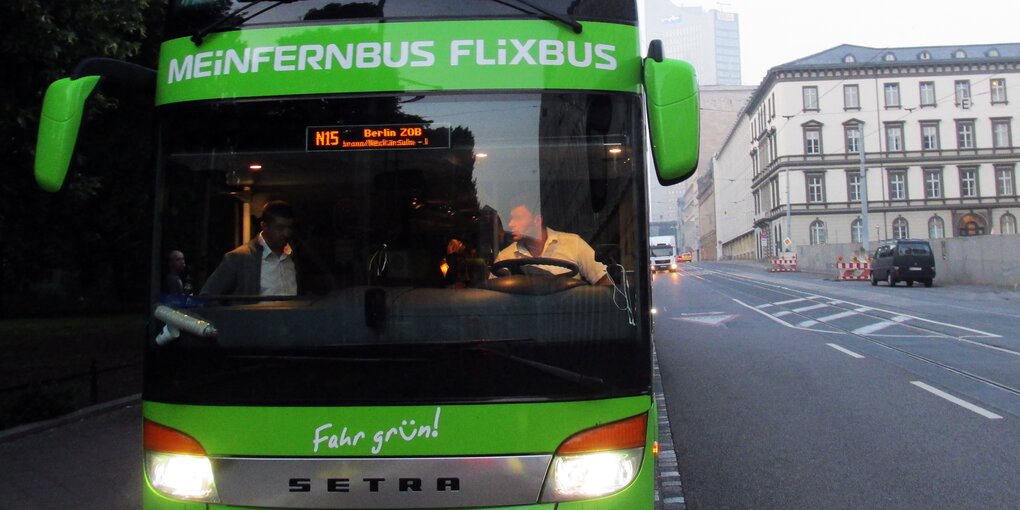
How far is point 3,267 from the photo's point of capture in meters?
30.2

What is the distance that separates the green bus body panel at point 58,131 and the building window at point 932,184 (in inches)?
3114

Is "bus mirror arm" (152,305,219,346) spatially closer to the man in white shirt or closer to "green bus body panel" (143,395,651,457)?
"green bus body panel" (143,395,651,457)

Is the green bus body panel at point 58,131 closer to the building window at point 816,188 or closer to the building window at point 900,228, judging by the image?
the building window at point 900,228

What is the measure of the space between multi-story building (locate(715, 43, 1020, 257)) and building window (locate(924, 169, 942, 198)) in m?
0.09

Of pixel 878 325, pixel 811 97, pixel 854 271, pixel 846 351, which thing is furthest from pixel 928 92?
pixel 846 351

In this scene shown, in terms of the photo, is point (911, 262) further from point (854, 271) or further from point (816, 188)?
point (816, 188)

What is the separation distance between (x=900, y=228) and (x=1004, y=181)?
29.9ft

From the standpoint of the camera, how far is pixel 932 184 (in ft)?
239

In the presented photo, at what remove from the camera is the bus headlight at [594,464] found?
10.2ft

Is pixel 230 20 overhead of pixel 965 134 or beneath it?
beneath

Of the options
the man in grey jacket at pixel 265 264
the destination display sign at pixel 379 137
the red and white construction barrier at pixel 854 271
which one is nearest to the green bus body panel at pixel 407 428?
the man in grey jacket at pixel 265 264

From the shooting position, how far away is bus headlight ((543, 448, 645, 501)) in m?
3.12

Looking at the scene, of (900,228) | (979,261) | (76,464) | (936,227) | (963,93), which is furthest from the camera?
(900,228)

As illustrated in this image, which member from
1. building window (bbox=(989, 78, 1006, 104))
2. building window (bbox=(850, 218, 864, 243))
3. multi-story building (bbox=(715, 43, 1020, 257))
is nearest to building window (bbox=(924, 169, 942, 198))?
multi-story building (bbox=(715, 43, 1020, 257))
